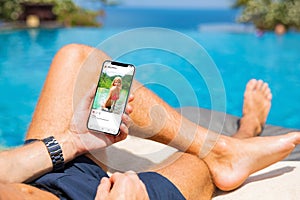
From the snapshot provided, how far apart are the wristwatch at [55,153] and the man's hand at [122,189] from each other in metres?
0.21

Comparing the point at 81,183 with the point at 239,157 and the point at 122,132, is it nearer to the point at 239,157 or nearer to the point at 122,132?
the point at 122,132

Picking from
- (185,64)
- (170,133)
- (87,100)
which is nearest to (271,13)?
(185,64)

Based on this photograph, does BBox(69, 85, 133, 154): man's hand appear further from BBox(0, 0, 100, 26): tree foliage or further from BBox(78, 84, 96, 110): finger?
BBox(0, 0, 100, 26): tree foliage

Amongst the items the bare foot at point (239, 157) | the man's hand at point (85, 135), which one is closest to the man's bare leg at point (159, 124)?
the bare foot at point (239, 157)

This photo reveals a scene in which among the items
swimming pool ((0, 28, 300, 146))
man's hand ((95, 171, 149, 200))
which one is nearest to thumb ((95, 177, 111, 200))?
man's hand ((95, 171, 149, 200))

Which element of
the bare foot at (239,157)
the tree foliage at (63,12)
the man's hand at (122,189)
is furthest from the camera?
the tree foliage at (63,12)

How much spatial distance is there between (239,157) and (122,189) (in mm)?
593

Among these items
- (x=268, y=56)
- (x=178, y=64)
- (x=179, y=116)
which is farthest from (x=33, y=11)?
(x=179, y=116)

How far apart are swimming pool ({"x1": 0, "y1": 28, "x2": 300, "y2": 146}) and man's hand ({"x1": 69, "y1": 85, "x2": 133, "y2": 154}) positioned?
0.81ft

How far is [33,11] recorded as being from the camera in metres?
10.1

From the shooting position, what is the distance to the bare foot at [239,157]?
1545 mm

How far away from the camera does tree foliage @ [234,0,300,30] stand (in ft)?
28.9

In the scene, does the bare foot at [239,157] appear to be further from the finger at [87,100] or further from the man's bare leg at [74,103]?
the finger at [87,100]

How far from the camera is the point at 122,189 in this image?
113 centimetres
